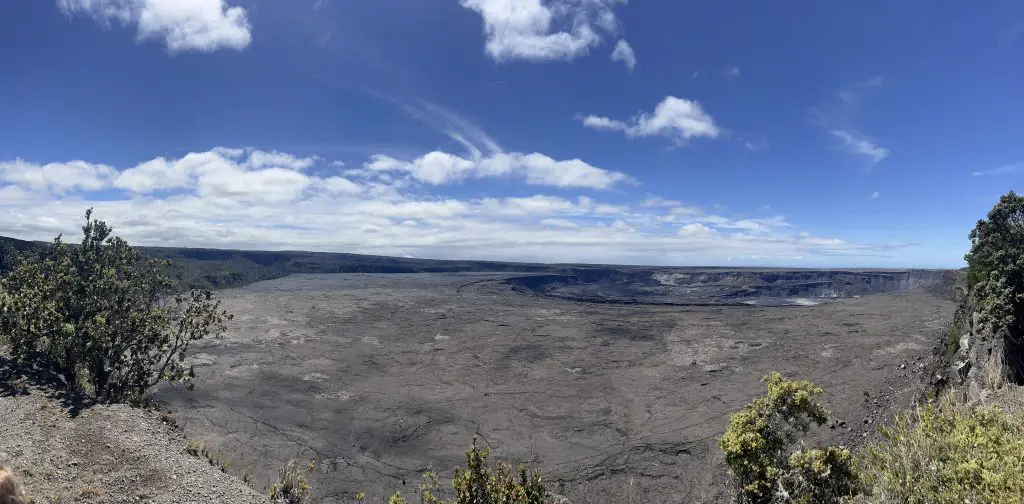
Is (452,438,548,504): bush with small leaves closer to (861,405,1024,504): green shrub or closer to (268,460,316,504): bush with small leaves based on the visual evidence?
(861,405,1024,504): green shrub

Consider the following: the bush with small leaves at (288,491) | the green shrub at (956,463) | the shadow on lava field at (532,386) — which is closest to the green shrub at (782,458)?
the green shrub at (956,463)

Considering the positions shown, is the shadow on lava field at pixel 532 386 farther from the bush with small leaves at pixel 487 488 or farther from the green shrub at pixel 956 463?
the bush with small leaves at pixel 487 488

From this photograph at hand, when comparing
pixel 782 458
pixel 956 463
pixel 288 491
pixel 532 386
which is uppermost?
pixel 956 463

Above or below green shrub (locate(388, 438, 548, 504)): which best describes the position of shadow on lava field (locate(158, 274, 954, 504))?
below

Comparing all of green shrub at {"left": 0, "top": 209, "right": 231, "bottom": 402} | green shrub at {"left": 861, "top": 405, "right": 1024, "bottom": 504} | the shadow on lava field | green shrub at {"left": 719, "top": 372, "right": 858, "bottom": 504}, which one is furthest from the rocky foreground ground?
green shrub at {"left": 861, "top": 405, "right": 1024, "bottom": 504}

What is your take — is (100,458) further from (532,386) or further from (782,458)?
(532,386)

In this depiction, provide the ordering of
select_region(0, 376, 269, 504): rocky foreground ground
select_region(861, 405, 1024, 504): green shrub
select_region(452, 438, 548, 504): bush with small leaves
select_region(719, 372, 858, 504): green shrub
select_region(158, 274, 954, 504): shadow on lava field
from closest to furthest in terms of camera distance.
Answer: select_region(861, 405, 1024, 504): green shrub
select_region(452, 438, 548, 504): bush with small leaves
select_region(719, 372, 858, 504): green shrub
select_region(0, 376, 269, 504): rocky foreground ground
select_region(158, 274, 954, 504): shadow on lava field

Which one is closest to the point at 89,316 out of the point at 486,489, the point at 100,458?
the point at 100,458
